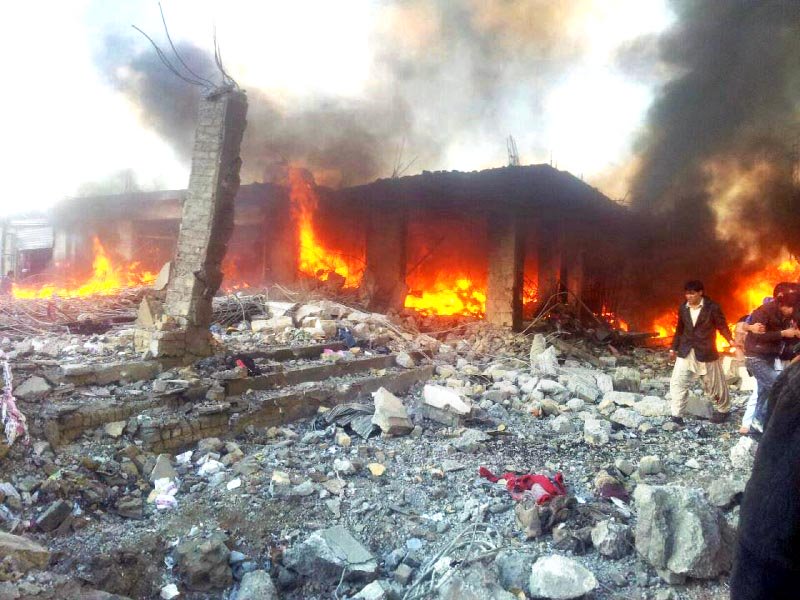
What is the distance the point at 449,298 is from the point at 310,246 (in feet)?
14.2

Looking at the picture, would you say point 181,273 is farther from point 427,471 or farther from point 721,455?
point 721,455

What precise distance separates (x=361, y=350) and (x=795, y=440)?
8007 mm

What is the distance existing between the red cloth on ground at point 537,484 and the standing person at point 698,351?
115 inches

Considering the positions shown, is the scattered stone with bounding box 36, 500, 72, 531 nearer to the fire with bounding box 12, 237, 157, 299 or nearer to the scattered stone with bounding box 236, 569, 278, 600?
the scattered stone with bounding box 236, 569, 278, 600

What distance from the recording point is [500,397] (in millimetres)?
7426

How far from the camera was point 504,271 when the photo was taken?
12.5m

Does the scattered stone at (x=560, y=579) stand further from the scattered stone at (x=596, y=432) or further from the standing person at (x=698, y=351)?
the standing person at (x=698, y=351)

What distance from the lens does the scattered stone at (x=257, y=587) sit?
3088mm

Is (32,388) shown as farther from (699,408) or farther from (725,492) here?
(699,408)

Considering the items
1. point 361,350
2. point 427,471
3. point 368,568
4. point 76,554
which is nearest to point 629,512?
point 427,471

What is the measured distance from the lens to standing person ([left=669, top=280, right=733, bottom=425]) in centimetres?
642

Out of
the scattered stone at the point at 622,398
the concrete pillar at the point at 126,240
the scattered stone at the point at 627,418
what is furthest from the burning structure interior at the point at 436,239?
the scattered stone at the point at 627,418

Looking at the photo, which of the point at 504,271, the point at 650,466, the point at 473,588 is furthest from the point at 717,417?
the point at 504,271

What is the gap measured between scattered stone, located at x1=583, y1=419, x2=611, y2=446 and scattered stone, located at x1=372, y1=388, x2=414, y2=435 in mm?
1989
